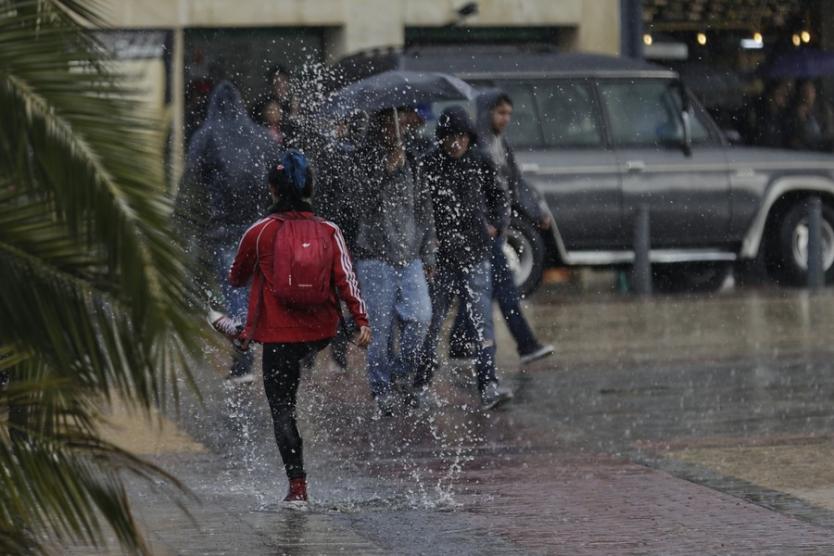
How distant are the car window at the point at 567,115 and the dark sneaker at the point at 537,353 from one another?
21.3 ft

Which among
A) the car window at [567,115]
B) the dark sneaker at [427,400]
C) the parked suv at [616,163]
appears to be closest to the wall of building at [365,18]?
the parked suv at [616,163]

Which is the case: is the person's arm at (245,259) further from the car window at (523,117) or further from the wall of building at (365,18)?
the wall of building at (365,18)

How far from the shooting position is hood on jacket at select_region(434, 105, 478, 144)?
11344 mm

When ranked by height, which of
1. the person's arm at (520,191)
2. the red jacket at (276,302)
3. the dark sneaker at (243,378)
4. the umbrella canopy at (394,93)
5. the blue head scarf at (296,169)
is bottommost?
the dark sneaker at (243,378)

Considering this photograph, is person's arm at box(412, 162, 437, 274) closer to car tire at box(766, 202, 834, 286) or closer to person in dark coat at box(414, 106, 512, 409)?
person in dark coat at box(414, 106, 512, 409)

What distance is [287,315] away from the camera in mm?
7922

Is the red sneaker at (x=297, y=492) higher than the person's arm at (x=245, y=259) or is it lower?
lower

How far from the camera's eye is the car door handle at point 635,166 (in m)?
18.8

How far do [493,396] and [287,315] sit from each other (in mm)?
3327

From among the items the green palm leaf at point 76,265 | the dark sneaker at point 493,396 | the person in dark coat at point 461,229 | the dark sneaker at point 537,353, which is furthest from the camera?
the dark sneaker at point 537,353

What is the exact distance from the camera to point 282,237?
7.92 m

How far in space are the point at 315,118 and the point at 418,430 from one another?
11.8 ft

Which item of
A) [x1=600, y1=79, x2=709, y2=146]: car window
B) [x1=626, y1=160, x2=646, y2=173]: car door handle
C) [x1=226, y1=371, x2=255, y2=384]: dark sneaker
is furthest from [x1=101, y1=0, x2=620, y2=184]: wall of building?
[x1=226, y1=371, x2=255, y2=384]: dark sneaker

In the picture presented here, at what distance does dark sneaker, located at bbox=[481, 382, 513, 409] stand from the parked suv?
7295 millimetres
